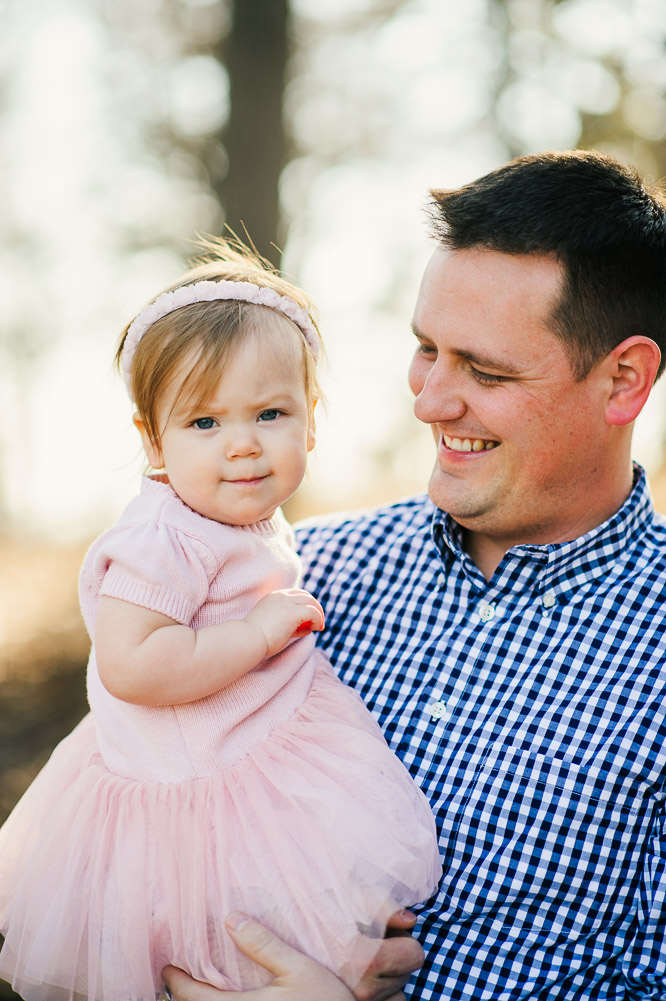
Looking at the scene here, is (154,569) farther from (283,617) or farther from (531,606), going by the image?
(531,606)

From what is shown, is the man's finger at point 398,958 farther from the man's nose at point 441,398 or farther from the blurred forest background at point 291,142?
the blurred forest background at point 291,142

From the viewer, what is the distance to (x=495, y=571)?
204cm

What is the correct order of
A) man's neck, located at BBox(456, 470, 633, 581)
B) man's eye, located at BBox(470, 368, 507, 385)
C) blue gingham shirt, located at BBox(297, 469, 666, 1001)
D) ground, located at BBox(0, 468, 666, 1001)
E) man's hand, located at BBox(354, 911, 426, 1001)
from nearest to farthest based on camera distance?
1. man's hand, located at BBox(354, 911, 426, 1001)
2. blue gingham shirt, located at BBox(297, 469, 666, 1001)
3. man's eye, located at BBox(470, 368, 507, 385)
4. man's neck, located at BBox(456, 470, 633, 581)
5. ground, located at BBox(0, 468, 666, 1001)

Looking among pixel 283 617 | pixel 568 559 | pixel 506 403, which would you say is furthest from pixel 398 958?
pixel 506 403

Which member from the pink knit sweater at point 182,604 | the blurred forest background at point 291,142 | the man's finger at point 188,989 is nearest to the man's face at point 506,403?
the pink knit sweater at point 182,604

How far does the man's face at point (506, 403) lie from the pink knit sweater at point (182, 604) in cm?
54

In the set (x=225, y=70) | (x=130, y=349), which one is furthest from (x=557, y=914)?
(x=225, y=70)

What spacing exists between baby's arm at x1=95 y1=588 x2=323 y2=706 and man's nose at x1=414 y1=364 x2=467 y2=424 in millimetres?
682

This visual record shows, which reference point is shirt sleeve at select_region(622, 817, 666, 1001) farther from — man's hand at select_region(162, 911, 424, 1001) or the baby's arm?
the baby's arm

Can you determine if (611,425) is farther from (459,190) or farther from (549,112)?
(549,112)

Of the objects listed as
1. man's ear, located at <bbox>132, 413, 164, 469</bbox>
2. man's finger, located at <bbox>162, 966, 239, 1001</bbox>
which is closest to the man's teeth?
man's ear, located at <bbox>132, 413, 164, 469</bbox>

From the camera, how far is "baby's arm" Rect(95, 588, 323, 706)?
151 cm

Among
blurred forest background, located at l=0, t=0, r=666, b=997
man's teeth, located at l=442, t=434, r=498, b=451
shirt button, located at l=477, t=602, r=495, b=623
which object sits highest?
blurred forest background, located at l=0, t=0, r=666, b=997

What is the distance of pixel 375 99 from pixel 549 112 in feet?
4.03
